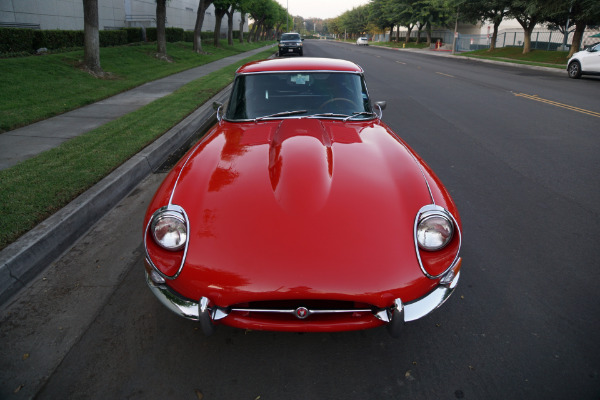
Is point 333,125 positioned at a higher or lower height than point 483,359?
higher

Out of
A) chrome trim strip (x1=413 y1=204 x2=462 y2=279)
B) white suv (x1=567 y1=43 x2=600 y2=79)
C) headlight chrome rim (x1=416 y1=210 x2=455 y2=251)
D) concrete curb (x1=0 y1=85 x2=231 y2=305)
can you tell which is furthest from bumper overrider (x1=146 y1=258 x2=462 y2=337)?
white suv (x1=567 y1=43 x2=600 y2=79)

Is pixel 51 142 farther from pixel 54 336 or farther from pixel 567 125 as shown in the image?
pixel 567 125

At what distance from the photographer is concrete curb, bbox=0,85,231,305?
320cm

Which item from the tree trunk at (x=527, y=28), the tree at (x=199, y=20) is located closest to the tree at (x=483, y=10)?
the tree trunk at (x=527, y=28)

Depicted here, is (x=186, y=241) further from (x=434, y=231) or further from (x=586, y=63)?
(x=586, y=63)

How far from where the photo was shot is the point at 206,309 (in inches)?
85.4

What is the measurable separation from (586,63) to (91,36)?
1866 cm

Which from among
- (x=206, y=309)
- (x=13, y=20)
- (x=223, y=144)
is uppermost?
(x=13, y=20)

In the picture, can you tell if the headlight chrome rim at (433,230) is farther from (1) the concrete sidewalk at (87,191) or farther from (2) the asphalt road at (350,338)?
(1) the concrete sidewalk at (87,191)

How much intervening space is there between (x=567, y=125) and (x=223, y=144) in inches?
310

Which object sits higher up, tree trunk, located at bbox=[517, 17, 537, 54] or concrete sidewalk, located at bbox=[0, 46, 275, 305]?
tree trunk, located at bbox=[517, 17, 537, 54]

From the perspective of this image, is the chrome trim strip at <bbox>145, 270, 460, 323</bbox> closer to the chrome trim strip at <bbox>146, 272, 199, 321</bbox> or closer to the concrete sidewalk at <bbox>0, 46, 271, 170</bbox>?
the chrome trim strip at <bbox>146, 272, 199, 321</bbox>

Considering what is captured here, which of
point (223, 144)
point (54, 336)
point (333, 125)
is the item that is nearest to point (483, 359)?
point (333, 125)

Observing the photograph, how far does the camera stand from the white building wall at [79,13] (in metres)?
18.6
